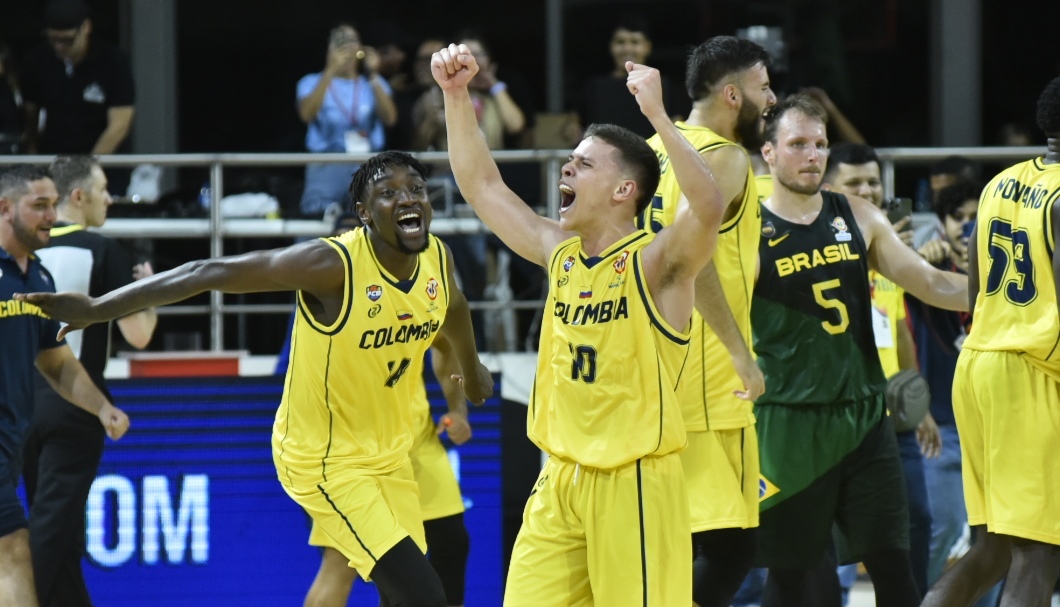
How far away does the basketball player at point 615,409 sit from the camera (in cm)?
459

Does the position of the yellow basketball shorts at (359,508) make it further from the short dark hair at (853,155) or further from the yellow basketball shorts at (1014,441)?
the short dark hair at (853,155)

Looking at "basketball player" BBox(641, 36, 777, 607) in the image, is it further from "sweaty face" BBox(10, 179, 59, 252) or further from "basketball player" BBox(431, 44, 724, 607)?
"sweaty face" BBox(10, 179, 59, 252)

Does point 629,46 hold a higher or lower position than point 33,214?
higher

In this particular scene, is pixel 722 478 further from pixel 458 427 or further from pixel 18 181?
pixel 18 181

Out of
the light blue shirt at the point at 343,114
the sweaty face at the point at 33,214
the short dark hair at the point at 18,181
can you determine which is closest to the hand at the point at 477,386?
the sweaty face at the point at 33,214

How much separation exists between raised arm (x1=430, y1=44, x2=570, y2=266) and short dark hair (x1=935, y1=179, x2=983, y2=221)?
3463mm

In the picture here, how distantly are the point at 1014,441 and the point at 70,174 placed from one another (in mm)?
4828

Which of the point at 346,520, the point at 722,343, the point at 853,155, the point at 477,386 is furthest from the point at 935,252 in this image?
the point at 346,520

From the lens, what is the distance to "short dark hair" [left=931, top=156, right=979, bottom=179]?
852cm

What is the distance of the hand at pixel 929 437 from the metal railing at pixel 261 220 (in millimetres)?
2373

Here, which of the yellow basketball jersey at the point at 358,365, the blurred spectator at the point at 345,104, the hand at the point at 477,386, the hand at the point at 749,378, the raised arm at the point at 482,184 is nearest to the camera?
the raised arm at the point at 482,184

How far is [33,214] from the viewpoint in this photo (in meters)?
6.62

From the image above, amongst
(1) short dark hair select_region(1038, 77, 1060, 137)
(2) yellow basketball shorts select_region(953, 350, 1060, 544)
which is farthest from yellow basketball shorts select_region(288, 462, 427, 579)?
(1) short dark hair select_region(1038, 77, 1060, 137)

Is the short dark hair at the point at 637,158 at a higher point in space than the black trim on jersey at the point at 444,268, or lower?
higher
